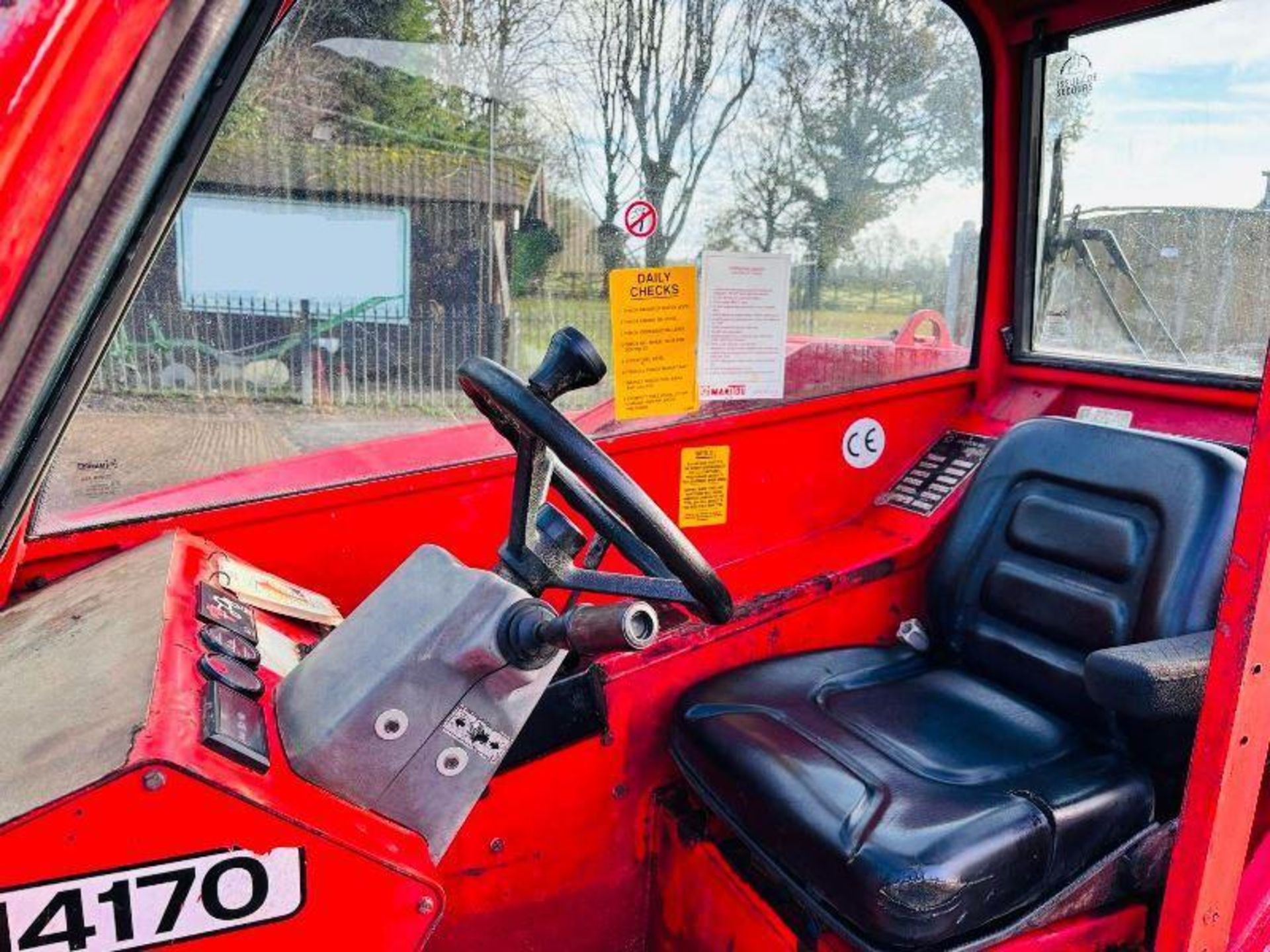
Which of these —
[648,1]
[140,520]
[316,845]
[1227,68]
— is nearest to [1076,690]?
[1227,68]

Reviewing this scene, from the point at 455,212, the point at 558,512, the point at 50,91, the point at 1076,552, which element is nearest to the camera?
the point at 50,91

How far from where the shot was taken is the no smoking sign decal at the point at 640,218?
1.78 meters

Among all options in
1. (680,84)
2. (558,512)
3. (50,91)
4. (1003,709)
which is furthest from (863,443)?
(50,91)

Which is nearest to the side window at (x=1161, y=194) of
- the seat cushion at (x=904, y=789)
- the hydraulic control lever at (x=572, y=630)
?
the seat cushion at (x=904, y=789)

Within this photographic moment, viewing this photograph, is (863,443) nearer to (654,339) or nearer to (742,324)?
(742,324)

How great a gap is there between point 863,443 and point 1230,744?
125cm

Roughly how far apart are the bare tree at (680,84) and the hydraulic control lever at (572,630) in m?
0.90

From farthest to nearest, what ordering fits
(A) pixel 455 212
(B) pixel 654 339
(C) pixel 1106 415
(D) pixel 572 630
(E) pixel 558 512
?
(C) pixel 1106 415 → (B) pixel 654 339 → (A) pixel 455 212 → (E) pixel 558 512 → (D) pixel 572 630

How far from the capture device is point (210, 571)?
1427 mm

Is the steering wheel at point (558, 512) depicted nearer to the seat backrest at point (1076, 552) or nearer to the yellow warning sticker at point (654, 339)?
the yellow warning sticker at point (654, 339)

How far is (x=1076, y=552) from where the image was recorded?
1747 mm

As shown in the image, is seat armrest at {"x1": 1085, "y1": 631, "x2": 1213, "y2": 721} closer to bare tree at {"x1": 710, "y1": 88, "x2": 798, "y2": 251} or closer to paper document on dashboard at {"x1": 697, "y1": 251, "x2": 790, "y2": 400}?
paper document on dashboard at {"x1": 697, "y1": 251, "x2": 790, "y2": 400}

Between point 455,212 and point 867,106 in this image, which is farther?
point 867,106

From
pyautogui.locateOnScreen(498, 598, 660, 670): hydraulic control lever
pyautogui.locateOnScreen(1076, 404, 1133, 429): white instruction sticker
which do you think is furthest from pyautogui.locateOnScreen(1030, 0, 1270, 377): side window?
pyautogui.locateOnScreen(498, 598, 660, 670): hydraulic control lever
